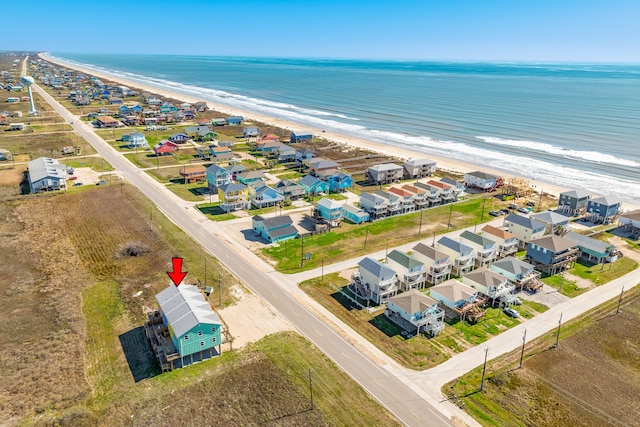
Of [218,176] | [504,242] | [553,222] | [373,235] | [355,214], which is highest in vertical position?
[218,176]

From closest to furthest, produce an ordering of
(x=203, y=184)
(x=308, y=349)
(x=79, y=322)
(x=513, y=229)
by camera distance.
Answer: (x=308, y=349) < (x=79, y=322) < (x=513, y=229) < (x=203, y=184)

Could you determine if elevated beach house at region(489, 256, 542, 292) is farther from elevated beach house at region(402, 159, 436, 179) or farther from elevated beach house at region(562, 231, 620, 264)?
elevated beach house at region(402, 159, 436, 179)

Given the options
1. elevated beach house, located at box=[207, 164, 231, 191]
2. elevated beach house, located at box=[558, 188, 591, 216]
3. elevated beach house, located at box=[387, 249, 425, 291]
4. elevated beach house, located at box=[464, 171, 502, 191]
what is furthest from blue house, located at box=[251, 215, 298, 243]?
elevated beach house, located at box=[558, 188, 591, 216]

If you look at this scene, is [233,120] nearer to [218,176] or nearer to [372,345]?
[218,176]

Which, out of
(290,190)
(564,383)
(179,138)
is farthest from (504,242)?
(179,138)

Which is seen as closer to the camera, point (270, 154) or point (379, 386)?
point (379, 386)

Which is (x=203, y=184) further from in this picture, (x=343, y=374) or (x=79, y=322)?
(x=343, y=374)

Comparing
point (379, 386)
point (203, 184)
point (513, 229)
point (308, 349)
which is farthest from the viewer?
point (203, 184)

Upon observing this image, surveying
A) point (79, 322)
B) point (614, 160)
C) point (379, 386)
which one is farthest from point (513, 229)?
point (614, 160)
